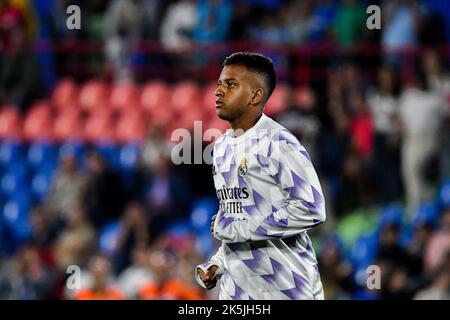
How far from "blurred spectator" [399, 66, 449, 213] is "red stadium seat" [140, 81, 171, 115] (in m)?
3.64

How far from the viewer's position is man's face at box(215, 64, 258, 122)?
579cm

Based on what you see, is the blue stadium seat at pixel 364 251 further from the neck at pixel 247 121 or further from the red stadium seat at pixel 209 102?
the neck at pixel 247 121

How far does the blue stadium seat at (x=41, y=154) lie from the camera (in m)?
14.7

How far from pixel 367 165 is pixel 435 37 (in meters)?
1.98

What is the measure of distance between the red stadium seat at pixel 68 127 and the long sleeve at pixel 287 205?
931 centimetres

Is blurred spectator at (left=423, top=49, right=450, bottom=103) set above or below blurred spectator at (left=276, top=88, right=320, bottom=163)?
above

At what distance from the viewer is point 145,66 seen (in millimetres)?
15445

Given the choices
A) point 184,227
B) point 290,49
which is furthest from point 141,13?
point 184,227

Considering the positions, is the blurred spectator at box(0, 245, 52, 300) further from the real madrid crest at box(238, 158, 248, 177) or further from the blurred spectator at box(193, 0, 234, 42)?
the real madrid crest at box(238, 158, 248, 177)

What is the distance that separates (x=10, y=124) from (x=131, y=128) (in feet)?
6.18

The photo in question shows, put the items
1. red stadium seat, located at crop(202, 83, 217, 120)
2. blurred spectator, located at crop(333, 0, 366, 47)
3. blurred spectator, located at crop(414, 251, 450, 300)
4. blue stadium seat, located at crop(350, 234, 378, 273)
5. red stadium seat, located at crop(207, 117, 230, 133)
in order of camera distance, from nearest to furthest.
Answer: blurred spectator, located at crop(414, 251, 450, 300) → blue stadium seat, located at crop(350, 234, 378, 273) → red stadium seat, located at crop(207, 117, 230, 133) → blurred spectator, located at crop(333, 0, 366, 47) → red stadium seat, located at crop(202, 83, 217, 120)

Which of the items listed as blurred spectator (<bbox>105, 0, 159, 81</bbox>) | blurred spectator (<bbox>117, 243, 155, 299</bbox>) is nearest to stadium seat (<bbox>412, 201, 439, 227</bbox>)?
blurred spectator (<bbox>117, 243, 155, 299</bbox>)

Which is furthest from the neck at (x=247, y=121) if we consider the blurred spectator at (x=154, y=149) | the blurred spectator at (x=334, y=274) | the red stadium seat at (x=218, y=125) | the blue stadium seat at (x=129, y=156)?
the blue stadium seat at (x=129, y=156)
